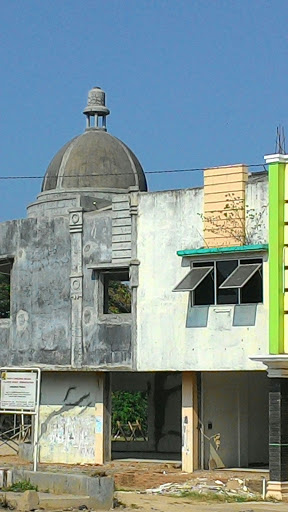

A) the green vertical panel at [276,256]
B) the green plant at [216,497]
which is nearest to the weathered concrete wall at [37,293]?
the green plant at [216,497]

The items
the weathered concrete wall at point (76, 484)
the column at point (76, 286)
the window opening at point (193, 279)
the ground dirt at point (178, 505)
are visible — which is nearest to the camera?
the weathered concrete wall at point (76, 484)

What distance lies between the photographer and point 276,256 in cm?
2588

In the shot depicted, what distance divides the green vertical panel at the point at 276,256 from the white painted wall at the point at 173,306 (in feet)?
7.86

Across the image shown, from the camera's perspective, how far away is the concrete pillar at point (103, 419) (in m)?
32.1

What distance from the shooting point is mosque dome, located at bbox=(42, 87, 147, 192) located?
3475 cm

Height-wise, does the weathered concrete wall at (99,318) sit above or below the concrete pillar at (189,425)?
above

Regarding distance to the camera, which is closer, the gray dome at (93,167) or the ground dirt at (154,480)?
the ground dirt at (154,480)

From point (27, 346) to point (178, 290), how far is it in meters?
5.98

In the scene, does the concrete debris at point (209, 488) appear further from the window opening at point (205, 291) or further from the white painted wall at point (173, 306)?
the window opening at point (205, 291)

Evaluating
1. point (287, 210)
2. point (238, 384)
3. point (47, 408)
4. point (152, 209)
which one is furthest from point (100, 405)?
point (287, 210)

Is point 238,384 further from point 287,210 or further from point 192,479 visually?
point 287,210

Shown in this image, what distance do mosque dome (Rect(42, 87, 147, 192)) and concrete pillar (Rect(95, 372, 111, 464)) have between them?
20.4 feet

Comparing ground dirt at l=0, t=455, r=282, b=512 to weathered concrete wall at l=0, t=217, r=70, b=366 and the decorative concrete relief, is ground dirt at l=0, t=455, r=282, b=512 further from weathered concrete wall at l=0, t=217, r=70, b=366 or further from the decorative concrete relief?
the decorative concrete relief

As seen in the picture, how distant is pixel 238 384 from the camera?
107 ft
